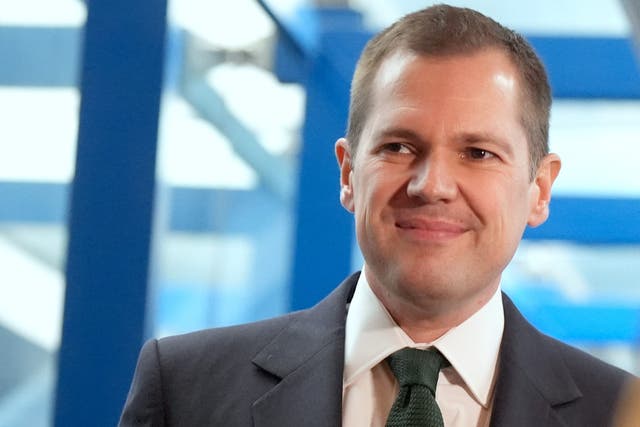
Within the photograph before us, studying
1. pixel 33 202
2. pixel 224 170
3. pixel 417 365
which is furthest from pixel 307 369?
pixel 224 170

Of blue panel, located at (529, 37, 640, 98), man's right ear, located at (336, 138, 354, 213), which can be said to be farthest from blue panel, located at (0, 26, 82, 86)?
blue panel, located at (529, 37, 640, 98)

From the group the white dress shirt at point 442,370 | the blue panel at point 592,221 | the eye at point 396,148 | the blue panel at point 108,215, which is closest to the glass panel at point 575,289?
the blue panel at point 592,221

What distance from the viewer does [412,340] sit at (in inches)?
92.5

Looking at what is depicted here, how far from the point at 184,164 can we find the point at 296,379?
3048 millimetres

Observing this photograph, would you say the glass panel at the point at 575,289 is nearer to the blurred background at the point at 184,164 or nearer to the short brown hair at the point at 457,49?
the blurred background at the point at 184,164

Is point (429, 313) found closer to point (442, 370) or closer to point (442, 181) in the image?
point (442, 370)

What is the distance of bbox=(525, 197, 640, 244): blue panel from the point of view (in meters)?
8.05

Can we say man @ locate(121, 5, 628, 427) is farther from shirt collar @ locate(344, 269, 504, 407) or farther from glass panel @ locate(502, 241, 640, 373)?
glass panel @ locate(502, 241, 640, 373)

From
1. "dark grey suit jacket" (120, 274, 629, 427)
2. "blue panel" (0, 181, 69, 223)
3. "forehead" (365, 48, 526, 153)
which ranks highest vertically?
"forehead" (365, 48, 526, 153)

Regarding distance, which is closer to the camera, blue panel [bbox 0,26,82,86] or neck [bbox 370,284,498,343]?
neck [bbox 370,284,498,343]

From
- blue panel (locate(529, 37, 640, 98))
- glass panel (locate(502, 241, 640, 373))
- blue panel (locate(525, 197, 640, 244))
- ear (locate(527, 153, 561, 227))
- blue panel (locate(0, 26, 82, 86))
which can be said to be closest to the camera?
ear (locate(527, 153, 561, 227))

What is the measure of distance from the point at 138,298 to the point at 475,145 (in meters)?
1.47

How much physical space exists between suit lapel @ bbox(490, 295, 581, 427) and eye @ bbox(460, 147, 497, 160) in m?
0.31

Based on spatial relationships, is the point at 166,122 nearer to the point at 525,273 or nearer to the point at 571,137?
the point at 571,137
